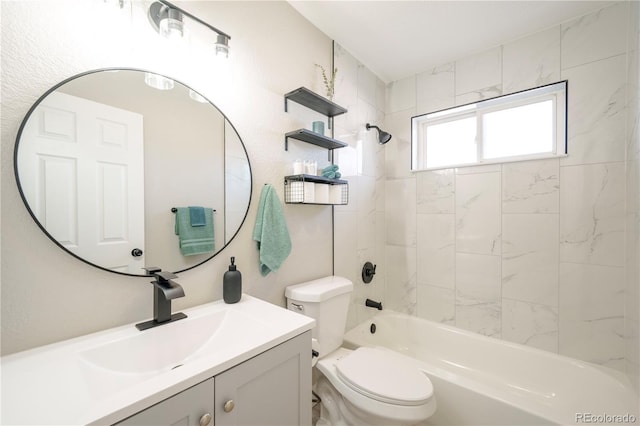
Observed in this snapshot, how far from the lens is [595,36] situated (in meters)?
1.58

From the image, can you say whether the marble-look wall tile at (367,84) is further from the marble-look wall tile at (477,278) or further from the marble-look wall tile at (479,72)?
the marble-look wall tile at (477,278)

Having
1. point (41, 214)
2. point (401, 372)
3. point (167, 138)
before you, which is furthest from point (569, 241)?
point (41, 214)

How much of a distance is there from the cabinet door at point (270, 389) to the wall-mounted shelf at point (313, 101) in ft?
4.19

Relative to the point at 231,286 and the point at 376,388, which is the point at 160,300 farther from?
the point at 376,388

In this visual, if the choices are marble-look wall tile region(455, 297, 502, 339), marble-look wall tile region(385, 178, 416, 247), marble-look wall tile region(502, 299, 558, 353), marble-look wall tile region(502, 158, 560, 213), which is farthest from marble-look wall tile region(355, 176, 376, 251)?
marble-look wall tile region(502, 299, 558, 353)

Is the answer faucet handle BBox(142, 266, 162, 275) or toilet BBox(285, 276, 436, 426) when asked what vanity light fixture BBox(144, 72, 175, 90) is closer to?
faucet handle BBox(142, 266, 162, 275)

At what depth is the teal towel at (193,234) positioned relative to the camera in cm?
109

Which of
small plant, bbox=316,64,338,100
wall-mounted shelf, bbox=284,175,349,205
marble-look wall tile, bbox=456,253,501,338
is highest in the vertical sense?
small plant, bbox=316,64,338,100

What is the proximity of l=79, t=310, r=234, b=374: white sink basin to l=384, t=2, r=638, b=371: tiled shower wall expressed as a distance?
5.83ft

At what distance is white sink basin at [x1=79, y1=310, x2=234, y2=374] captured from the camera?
0.79 metres

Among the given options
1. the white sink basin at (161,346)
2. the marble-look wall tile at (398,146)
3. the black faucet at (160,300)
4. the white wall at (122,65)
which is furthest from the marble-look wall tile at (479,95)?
the black faucet at (160,300)

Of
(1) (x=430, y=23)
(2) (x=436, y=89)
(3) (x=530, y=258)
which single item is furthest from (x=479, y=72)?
(3) (x=530, y=258)

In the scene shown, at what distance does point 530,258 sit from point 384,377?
1346mm

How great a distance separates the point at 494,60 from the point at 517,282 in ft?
5.49
